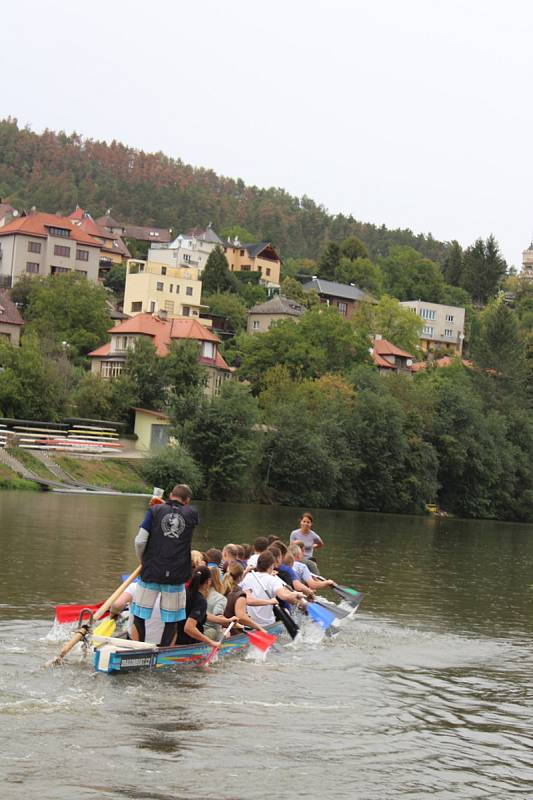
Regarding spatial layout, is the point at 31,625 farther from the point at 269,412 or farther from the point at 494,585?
the point at 269,412

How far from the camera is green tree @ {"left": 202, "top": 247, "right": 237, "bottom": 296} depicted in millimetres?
154625

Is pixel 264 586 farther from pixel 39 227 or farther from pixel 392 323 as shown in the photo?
pixel 392 323

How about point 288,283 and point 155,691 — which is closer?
point 155,691

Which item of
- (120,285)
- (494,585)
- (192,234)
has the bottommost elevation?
(494,585)

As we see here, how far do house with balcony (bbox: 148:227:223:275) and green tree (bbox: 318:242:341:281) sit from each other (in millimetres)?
18194

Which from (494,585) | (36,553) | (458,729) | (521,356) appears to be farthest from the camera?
(521,356)

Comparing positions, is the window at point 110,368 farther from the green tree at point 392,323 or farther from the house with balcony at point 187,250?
the house with balcony at point 187,250

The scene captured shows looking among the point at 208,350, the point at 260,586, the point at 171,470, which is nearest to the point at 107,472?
the point at 171,470

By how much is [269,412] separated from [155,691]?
235 ft

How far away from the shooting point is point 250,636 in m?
18.9

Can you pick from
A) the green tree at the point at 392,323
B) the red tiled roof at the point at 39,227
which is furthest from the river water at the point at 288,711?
the green tree at the point at 392,323

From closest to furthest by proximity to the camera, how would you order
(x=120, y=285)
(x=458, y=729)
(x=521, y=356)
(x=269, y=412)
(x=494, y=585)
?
1. (x=458, y=729)
2. (x=494, y=585)
3. (x=269, y=412)
4. (x=521, y=356)
5. (x=120, y=285)

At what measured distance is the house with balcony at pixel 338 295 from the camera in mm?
168500

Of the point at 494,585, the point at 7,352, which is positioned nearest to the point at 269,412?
the point at 7,352
